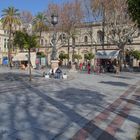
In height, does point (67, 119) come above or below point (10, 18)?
below

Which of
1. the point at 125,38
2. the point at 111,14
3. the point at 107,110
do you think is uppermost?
the point at 111,14

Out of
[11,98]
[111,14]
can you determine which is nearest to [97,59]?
[111,14]

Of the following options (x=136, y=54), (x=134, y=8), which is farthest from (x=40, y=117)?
(x=136, y=54)

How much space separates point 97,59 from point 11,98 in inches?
1733

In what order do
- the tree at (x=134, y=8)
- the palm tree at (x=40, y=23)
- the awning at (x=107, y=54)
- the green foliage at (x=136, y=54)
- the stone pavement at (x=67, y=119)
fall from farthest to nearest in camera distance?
1. the palm tree at (x=40, y=23)
2. the green foliage at (x=136, y=54)
3. the awning at (x=107, y=54)
4. the tree at (x=134, y=8)
5. the stone pavement at (x=67, y=119)

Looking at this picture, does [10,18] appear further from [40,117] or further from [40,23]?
[40,117]

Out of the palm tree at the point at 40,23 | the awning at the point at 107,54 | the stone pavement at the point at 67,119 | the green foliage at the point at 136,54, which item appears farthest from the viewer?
the palm tree at the point at 40,23

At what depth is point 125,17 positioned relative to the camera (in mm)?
39375

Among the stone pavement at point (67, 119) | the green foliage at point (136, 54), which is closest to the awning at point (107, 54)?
the green foliage at point (136, 54)

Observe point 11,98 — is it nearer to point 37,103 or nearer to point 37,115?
point 37,103

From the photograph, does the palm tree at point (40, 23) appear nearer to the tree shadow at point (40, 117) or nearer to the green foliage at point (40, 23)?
the green foliage at point (40, 23)

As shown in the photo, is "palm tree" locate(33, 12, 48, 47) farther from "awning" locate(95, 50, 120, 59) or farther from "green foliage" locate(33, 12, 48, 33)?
"awning" locate(95, 50, 120, 59)

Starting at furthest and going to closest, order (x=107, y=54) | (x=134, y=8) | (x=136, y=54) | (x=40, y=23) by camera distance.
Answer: (x=40, y=23) → (x=136, y=54) → (x=107, y=54) → (x=134, y=8)

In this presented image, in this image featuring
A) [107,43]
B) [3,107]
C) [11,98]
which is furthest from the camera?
[107,43]
